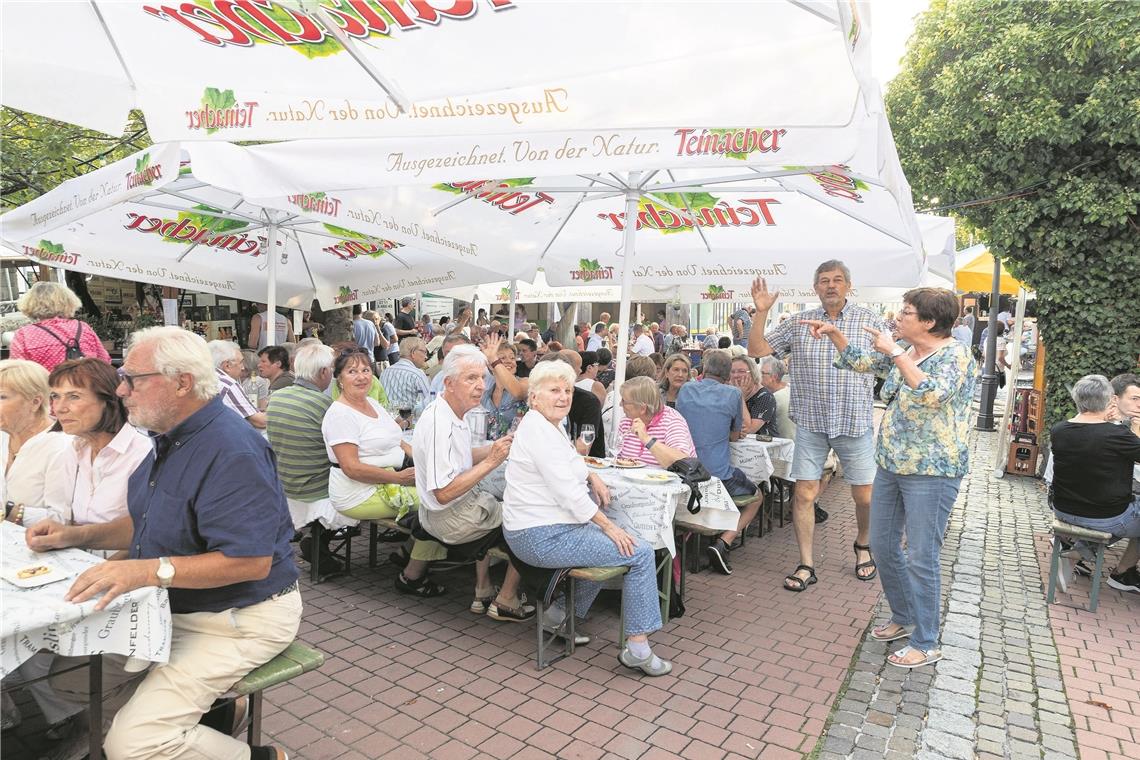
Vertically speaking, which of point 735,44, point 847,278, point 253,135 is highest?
point 735,44

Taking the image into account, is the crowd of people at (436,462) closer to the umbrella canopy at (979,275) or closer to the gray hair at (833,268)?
the gray hair at (833,268)

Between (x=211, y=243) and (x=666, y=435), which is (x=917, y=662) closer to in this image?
(x=666, y=435)

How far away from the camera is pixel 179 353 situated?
241 cm

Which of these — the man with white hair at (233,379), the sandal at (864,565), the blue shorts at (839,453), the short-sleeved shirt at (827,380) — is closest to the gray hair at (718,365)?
the short-sleeved shirt at (827,380)

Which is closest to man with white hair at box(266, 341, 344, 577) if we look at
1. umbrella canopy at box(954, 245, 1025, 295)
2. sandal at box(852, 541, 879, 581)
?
sandal at box(852, 541, 879, 581)

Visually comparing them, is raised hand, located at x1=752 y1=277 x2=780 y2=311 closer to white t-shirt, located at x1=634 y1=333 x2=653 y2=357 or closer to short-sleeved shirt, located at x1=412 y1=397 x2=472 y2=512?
short-sleeved shirt, located at x1=412 y1=397 x2=472 y2=512

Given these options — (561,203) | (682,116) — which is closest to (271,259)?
(561,203)

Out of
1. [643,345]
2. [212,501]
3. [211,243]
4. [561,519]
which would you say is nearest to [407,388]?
[211,243]

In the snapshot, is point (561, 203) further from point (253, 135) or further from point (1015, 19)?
point (1015, 19)

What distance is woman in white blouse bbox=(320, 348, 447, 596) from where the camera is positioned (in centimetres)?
445

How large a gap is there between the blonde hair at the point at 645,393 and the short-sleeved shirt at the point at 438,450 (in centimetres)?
116

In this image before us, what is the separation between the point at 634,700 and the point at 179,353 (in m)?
2.57

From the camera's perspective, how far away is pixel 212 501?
232 cm

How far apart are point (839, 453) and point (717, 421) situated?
36.5 inches
